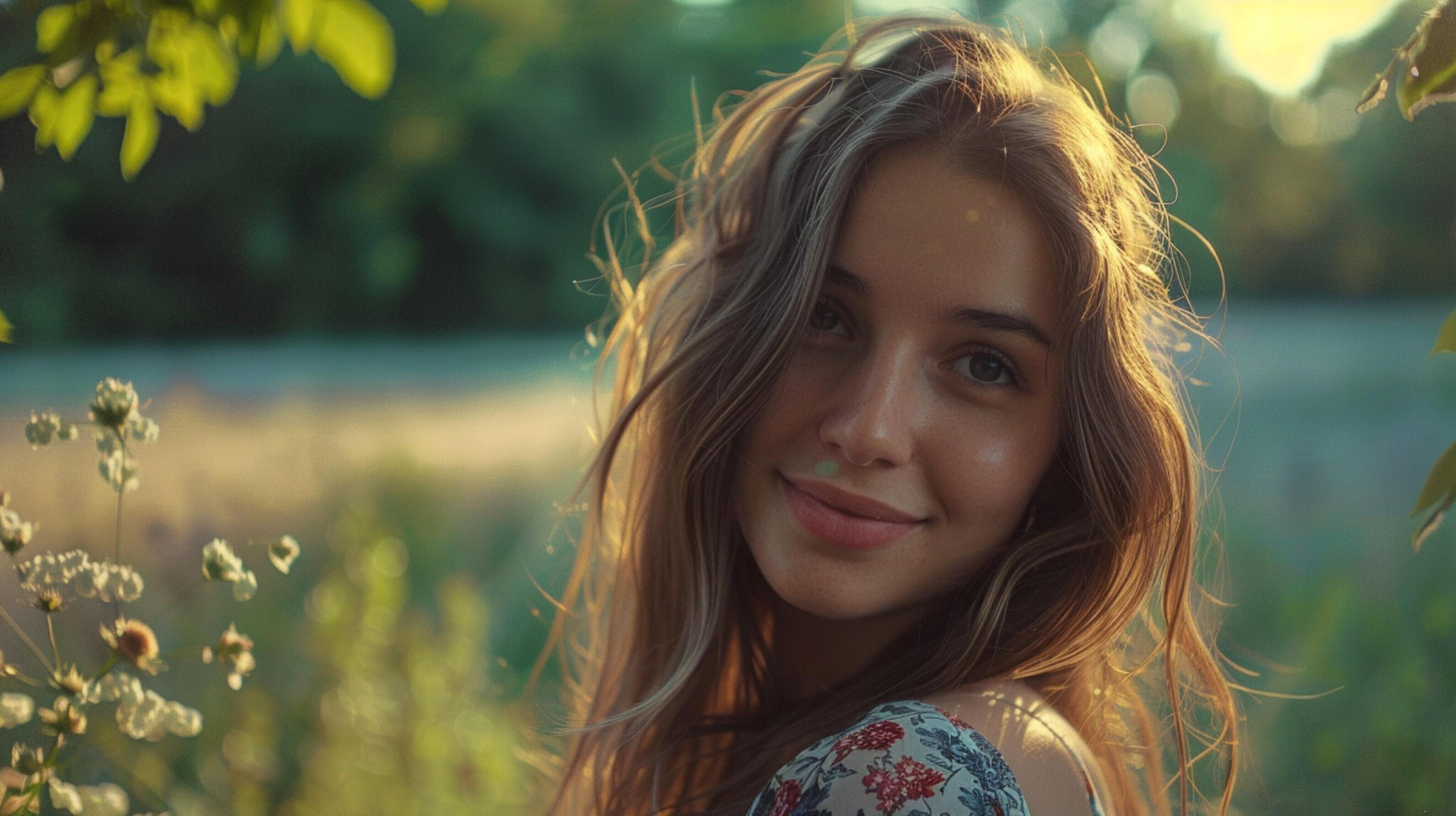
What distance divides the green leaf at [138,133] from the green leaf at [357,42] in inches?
12.1

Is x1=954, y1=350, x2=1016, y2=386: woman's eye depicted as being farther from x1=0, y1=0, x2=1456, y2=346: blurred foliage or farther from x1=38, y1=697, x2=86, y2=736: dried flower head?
x1=0, y1=0, x2=1456, y2=346: blurred foliage

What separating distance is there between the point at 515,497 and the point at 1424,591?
11.7 feet

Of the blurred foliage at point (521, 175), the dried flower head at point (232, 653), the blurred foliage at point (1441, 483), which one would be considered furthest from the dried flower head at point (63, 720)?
the blurred foliage at point (521, 175)

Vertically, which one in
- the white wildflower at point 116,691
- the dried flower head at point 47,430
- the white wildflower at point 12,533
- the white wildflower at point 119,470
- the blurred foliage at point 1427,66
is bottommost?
the white wildflower at point 116,691

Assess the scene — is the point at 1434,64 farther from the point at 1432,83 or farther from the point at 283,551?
the point at 283,551

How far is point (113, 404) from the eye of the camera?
1015 millimetres

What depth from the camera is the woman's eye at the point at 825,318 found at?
138 centimetres

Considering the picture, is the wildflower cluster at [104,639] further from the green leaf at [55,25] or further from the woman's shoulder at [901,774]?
the woman's shoulder at [901,774]

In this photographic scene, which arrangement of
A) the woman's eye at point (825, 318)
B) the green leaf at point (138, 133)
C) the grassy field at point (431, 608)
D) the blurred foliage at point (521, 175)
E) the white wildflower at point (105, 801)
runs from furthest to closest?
the blurred foliage at point (521, 175), the grassy field at point (431, 608), the woman's eye at point (825, 318), the green leaf at point (138, 133), the white wildflower at point (105, 801)

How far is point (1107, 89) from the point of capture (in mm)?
6176

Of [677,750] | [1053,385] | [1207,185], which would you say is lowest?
[677,750]

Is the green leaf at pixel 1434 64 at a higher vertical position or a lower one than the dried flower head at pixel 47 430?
higher

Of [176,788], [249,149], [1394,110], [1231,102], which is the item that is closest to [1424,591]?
[1394,110]

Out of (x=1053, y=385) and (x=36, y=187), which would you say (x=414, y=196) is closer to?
(x=36, y=187)
